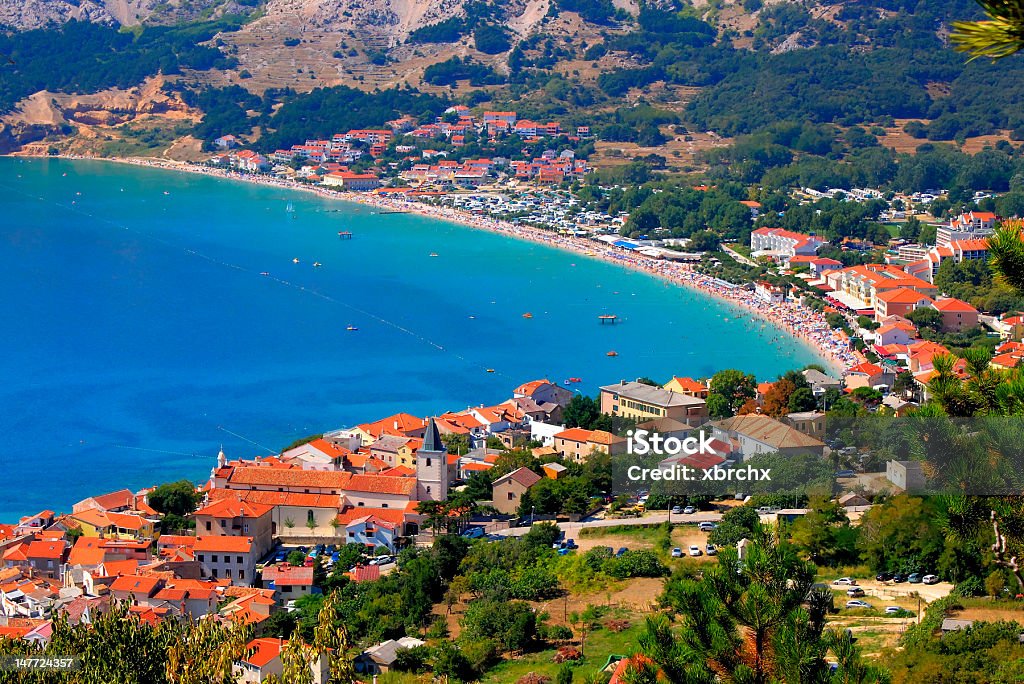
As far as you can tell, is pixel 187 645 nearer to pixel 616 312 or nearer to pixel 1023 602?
pixel 1023 602

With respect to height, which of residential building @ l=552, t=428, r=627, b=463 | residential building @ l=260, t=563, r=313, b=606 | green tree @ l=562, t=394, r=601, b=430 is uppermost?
green tree @ l=562, t=394, r=601, b=430

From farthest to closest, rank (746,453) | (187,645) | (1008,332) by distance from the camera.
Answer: (1008,332) → (746,453) → (187,645)

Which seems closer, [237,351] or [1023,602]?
[1023,602]

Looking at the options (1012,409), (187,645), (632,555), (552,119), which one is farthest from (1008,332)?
(552,119)

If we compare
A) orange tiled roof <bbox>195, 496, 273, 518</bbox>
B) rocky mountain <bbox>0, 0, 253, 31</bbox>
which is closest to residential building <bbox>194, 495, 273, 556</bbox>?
orange tiled roof <bbox>195, 496, 273, 518</bbox>

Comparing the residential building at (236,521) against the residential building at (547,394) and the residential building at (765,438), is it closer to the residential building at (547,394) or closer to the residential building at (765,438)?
the residential building at (765,438)

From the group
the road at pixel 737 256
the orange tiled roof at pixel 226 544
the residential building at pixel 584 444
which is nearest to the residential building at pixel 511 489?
the residential building at pixel 584 444

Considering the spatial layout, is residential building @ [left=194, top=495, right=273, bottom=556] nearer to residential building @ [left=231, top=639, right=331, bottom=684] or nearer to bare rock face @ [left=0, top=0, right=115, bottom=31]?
residential building @ [left=231, top=639, right=331, bottom=684]
